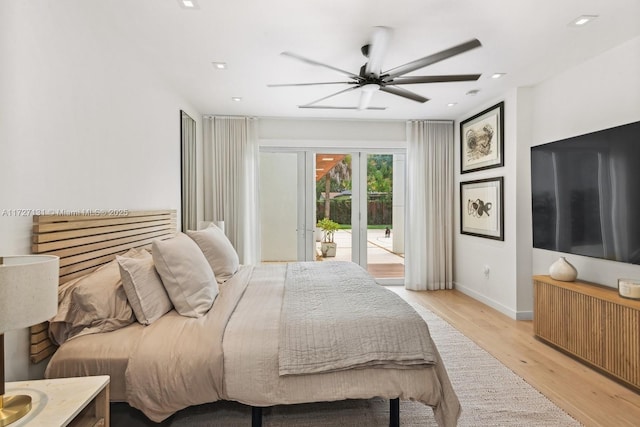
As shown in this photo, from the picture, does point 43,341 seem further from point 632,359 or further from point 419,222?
point 419,222

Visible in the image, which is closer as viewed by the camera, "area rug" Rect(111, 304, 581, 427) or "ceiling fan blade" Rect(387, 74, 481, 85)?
"area rug" Rect(111, 304, 581, 427)

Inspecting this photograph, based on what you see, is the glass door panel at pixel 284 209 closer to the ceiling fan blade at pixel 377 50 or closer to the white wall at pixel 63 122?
the white wall at pixel 63 122

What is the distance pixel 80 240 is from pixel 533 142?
430 cm

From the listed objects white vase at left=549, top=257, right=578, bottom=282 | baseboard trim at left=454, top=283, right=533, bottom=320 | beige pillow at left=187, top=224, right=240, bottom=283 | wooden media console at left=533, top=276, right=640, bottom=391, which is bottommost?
baseboard trim at left=454, top=283, right=533, bottom=320

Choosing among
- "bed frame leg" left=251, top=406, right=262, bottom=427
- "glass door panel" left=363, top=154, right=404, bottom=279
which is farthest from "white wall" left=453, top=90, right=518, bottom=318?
"bed frame leg" left=251, top=406, right=262, bottom=427

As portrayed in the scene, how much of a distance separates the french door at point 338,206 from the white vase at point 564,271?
99.3 inches

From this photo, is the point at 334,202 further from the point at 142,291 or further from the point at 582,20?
the point at 142,291

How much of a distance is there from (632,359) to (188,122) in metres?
4.75

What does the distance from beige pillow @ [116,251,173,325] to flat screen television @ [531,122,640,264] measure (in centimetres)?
321

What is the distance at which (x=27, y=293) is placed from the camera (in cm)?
105

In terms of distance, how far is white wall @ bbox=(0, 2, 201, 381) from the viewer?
5.21 feet

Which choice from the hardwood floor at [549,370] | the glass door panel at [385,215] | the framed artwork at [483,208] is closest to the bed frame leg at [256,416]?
the hardwood floor at [549,370]

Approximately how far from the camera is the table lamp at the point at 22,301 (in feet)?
3.27

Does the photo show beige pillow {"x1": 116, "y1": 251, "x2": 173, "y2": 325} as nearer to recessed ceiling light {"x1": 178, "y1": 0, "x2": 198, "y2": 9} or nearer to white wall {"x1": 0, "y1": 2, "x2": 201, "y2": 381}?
white wall {"x1": 0, "y1": 2, "x2": 201, "y2": 381}
